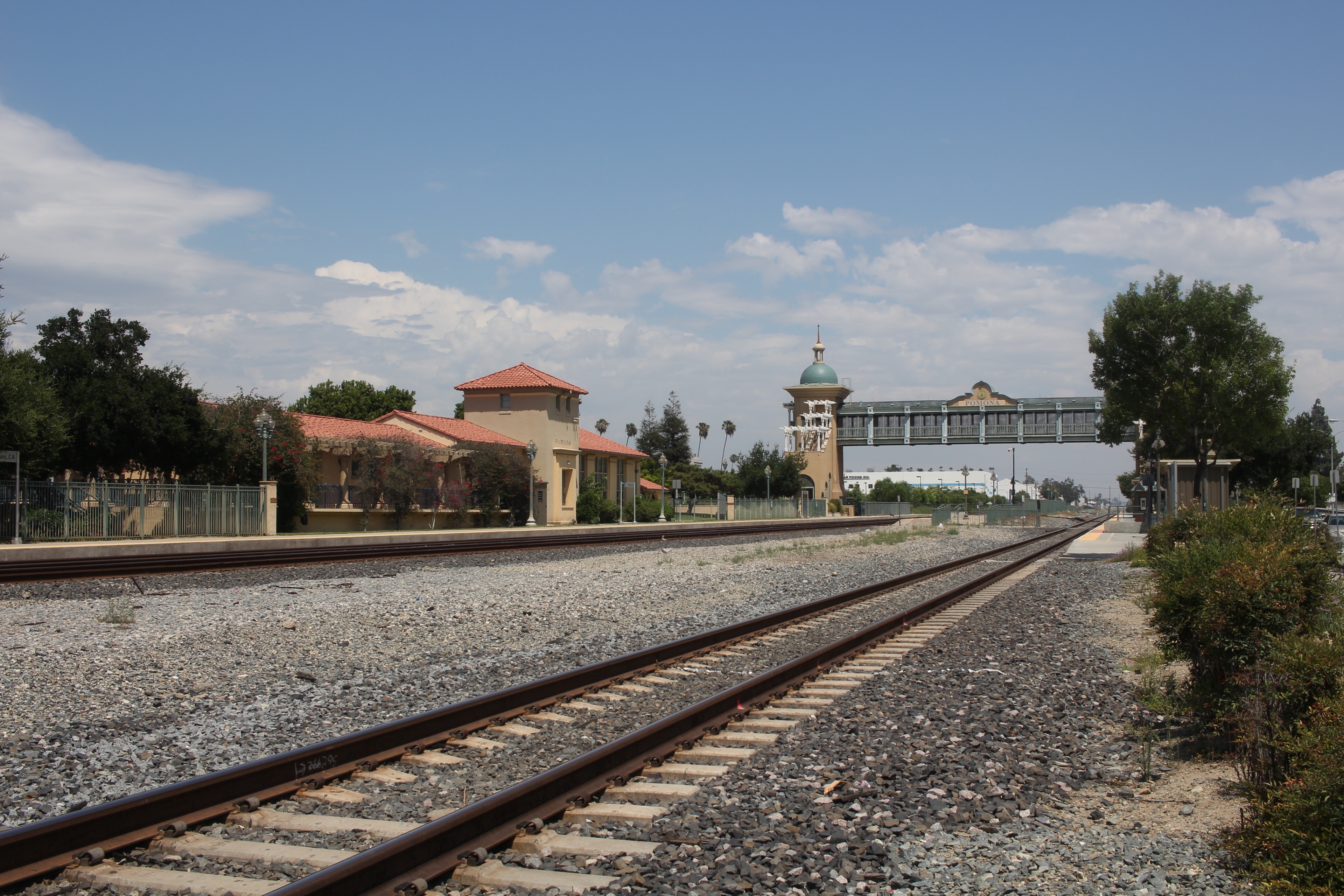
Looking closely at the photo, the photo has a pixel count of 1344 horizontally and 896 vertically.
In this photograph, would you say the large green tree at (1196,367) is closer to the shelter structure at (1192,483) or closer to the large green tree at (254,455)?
the shelter structure at (1192,483)

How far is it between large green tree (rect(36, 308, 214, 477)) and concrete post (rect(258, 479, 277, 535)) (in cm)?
338

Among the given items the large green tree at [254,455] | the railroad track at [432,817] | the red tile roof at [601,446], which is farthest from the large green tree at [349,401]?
the railroad track at [432,817]

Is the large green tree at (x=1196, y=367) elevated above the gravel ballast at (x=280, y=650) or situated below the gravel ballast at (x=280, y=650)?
above

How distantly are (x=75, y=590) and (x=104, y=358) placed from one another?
25.4 m

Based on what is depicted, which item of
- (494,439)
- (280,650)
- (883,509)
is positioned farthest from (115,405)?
(883,509)

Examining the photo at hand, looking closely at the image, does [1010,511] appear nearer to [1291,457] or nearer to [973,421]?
[973,421]

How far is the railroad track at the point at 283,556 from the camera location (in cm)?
1905

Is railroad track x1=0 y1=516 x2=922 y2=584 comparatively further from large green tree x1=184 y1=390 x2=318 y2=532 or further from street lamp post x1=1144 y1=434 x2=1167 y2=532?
street lamp post x1=1144 y1=434 x2=1167 y2=532

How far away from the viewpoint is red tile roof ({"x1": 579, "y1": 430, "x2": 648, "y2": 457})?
67.2 metres

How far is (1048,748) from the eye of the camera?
703 cm

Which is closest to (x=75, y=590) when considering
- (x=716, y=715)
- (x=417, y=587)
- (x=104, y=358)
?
(x=417, y=587)

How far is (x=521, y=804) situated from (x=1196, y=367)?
81.6 ft

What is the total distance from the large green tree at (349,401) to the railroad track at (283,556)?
3905cm

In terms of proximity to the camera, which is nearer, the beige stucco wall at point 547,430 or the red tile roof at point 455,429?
the red tile roof at point 455,429
